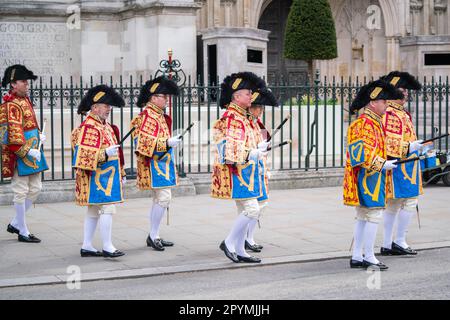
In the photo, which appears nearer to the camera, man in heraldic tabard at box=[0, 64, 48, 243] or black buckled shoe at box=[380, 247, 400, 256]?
black buckled shoe at box=[380, 247, 400, 256]

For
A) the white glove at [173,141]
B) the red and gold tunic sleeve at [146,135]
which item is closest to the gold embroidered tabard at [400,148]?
the white glove at [173,141]

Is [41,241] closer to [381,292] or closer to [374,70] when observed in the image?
[381,292]

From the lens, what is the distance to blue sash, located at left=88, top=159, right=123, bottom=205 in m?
9.46

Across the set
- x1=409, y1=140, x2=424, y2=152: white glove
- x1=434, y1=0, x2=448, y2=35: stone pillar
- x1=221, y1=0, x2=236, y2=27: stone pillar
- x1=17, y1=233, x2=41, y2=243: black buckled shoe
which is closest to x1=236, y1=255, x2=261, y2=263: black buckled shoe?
x1=409, y1=140, x2=424, y2=152: white glove

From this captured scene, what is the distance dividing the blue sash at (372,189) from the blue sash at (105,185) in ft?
7.96

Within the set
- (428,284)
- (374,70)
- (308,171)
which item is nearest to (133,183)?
Answer: (308,171)

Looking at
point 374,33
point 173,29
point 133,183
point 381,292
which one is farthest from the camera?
point 374,33

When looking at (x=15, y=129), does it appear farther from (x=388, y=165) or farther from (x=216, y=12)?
(x=216, y=12)

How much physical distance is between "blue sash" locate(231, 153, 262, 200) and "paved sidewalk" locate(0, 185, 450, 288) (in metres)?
0.70

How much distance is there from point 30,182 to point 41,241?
0.70m

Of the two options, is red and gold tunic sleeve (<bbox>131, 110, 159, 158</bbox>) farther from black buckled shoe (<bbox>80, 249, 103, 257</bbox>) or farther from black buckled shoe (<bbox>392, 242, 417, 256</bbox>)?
black buckled shoe (<bbox>392, 242, 417, 256</bbox>)

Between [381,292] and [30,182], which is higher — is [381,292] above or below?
below

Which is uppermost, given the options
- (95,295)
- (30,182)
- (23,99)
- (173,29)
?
(173,29)

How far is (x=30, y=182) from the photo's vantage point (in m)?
10.8
